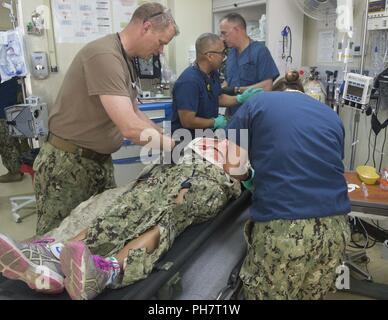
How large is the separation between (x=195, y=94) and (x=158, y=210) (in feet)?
3.41

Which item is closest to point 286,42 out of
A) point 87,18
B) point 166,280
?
point 87,18

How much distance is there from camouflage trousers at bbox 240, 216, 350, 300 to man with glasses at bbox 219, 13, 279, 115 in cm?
166

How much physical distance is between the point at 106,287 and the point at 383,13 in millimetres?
2506

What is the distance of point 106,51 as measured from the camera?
5.17 ft

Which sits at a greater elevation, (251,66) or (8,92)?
(251,66)

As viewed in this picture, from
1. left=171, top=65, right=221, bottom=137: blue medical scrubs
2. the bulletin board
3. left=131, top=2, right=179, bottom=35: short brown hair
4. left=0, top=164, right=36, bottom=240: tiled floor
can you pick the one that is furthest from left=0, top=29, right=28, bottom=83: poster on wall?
left=131, top=2, right=179, bottom=35: short brown hair

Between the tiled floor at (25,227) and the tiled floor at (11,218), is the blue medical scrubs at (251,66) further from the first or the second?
the tiled floor at (11,218)

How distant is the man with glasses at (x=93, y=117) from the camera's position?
1.56m

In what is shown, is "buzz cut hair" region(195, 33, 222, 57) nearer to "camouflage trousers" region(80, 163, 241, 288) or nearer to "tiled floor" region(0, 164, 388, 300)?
"camouflage trousers" region(80, 163, 241, 288)

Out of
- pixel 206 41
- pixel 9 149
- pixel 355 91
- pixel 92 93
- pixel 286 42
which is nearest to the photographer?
pixel 92 93

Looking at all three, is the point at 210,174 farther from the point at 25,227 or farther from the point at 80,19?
the point at 80,19

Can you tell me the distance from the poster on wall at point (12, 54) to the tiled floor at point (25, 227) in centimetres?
127

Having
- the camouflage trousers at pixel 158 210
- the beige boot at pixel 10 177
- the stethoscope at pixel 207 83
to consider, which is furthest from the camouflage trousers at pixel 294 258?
the beige boot at pixel 10 177

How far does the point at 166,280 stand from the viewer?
1208mm
